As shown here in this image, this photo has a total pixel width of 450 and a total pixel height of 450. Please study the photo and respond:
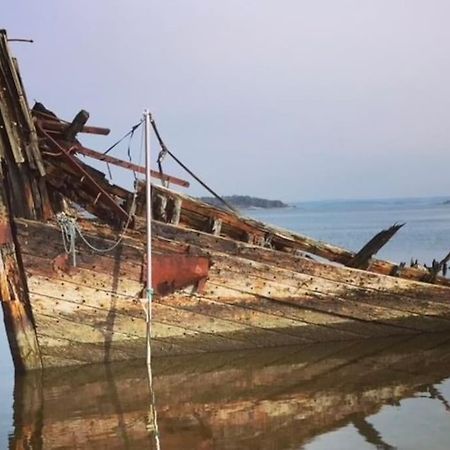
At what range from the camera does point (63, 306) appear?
29.3ft

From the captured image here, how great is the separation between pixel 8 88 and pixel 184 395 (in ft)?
13.3

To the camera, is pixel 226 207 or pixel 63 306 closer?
pixel 63 306

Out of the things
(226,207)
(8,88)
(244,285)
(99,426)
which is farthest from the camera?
(226,207)

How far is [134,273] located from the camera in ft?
29.6

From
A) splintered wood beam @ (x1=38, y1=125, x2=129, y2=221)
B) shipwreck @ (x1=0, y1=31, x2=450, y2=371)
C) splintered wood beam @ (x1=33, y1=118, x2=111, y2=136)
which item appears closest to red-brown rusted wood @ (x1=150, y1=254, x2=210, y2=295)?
shipwreck @ (x1=0, y1=31, x2=450, y2=371)

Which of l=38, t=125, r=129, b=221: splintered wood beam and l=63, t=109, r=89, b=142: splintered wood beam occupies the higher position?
l=63, t=109, r=89, b=142: splintered wood beam

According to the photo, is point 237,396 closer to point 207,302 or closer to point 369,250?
point 207,302

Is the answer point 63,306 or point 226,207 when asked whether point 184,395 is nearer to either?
point 63,306

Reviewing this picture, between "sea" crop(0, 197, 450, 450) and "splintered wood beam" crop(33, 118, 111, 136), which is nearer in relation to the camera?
"sea" crop(0, 197, 450, 450)

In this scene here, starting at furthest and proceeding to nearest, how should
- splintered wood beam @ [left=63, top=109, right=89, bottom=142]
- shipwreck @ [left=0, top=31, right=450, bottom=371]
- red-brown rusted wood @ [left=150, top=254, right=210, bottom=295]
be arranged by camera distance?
splintered wood beam @ [left=63, top=109, right=89, bottom=142] → red-brown rusted wood @ [left=150, top=254, right=210, bottom=295] → shipwreck @ [left=0, top=31, right=450, bottom=371]

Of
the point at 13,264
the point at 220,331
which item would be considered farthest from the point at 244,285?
the point at 13,264

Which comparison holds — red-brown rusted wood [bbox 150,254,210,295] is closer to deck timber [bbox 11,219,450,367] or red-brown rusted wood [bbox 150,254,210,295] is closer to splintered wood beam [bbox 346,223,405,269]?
deck timber [bbox 11,219,450,367]

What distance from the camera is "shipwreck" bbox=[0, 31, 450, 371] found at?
888 cm

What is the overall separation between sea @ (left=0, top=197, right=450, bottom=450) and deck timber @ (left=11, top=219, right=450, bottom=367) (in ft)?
0.73
